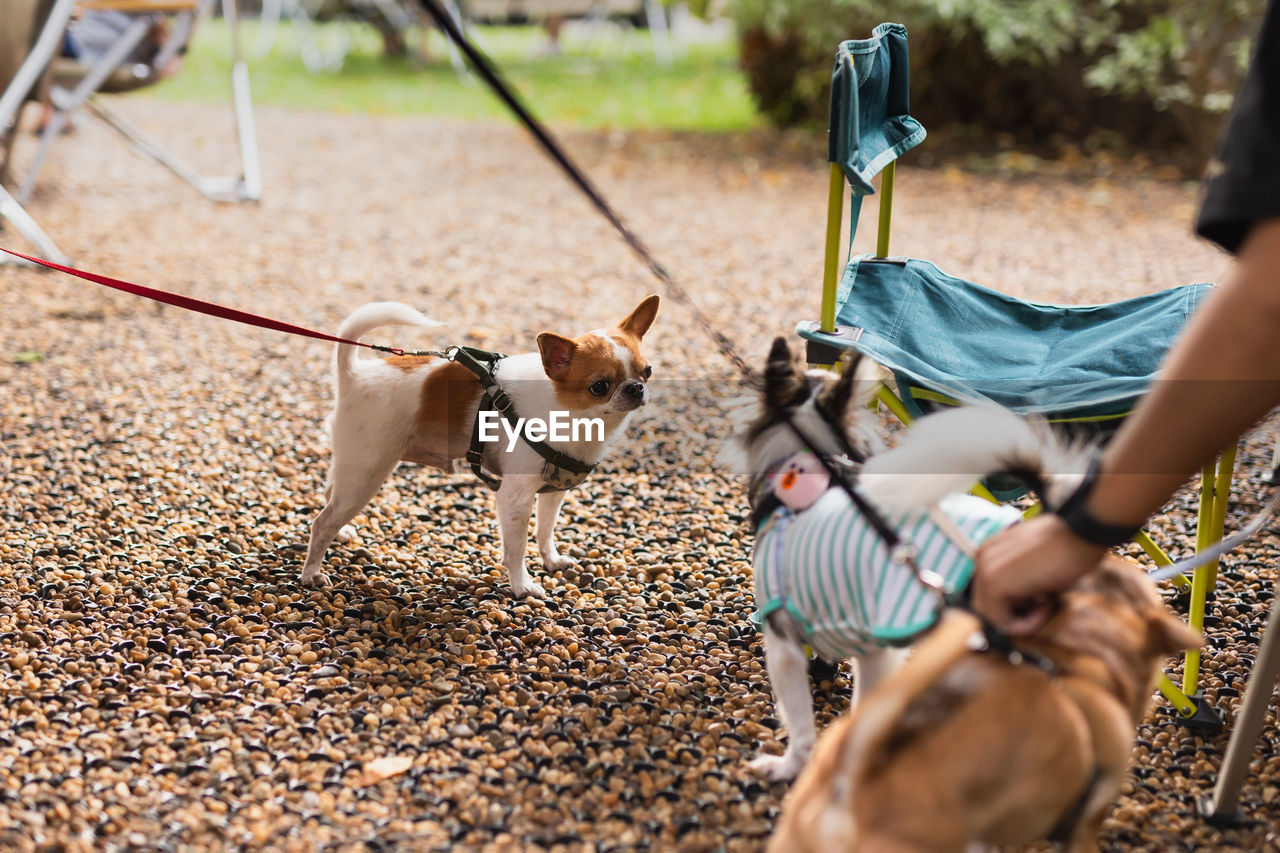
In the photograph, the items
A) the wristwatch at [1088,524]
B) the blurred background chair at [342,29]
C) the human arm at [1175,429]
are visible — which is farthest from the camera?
the blurred background chair at [342,29]

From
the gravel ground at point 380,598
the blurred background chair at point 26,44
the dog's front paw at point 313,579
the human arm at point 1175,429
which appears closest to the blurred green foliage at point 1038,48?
the gravel ground at point 380,598

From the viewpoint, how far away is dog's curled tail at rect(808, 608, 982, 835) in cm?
127

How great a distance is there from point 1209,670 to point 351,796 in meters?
1.81

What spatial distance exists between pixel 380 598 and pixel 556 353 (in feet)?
2.51

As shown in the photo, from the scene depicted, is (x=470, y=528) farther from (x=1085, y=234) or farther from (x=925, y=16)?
(x=925, y=16)

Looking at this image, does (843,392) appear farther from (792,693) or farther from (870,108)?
(870,108)

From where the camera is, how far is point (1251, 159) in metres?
1.29

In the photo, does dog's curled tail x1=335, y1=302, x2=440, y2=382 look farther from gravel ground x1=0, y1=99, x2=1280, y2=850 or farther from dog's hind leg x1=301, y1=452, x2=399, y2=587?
gravel ground x1=0, y1=99, x2=1280, y2=850

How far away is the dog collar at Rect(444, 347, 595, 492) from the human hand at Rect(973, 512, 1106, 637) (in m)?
1.20

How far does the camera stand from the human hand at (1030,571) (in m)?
1.37

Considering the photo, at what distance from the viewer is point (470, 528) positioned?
3.01 m

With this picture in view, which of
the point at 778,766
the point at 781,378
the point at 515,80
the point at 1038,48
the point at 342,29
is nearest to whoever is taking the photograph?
the point at 781,378

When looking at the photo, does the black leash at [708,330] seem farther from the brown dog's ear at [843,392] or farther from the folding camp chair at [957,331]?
the folding camp chair at [957,331]

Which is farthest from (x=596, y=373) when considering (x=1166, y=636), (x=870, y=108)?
(x=1166, y=636)
